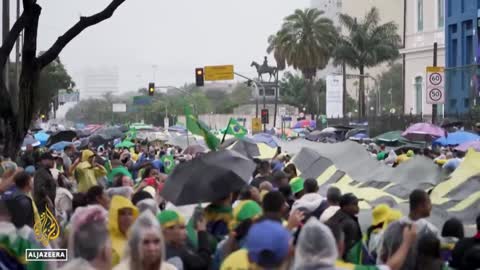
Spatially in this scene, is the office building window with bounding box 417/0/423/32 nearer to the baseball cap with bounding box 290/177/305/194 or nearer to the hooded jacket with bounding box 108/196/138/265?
the baseball cap with bounding box 290/177/305/194

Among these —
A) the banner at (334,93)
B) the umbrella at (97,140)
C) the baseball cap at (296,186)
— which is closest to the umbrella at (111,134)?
the umbrella at (97,140)

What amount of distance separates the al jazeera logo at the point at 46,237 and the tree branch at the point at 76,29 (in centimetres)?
687

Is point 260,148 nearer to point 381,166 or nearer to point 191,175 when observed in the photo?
point 381,166

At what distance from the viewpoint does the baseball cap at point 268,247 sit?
20.0ft

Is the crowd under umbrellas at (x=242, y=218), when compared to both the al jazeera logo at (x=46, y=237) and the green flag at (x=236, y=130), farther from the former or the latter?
the green flag at (x=236, y=130)

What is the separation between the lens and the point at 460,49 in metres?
63.8

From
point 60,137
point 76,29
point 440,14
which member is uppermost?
point 440,14

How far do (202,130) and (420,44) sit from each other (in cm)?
6723

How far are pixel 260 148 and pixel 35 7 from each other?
9645 mm

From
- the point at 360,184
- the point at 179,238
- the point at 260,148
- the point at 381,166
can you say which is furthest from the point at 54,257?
the point at 260,148

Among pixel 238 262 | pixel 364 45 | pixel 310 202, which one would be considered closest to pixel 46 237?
pixel 310 202

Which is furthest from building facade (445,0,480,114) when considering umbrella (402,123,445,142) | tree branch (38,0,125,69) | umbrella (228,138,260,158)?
tree branch (38,0,125,69)

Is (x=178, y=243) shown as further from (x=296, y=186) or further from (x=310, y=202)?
(x=296, y=186)

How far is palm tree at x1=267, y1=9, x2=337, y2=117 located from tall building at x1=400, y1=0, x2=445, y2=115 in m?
5.43
